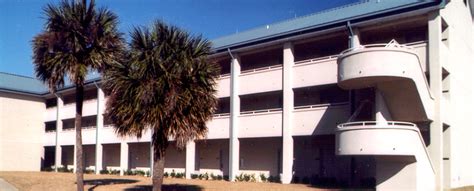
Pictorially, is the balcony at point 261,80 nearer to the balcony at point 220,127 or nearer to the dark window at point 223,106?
the balcony at point 220,127

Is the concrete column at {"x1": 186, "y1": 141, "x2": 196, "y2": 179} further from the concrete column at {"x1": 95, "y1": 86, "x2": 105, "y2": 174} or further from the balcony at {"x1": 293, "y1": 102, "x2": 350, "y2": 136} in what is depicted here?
the concrete column at {"x1": 95, "y1": 86, "x2": 105, "y2": 174}

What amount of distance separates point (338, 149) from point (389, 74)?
404cm

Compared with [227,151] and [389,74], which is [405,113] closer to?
[389,74]

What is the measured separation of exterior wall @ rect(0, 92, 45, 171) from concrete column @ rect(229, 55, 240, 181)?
28.1 metres

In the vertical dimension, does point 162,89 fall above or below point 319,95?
below

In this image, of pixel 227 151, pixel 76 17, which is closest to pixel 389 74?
pixel 76 17

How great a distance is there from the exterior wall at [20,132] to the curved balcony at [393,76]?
3962 cm

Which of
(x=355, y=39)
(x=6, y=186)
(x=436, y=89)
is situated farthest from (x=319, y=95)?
(x=6, y=186)

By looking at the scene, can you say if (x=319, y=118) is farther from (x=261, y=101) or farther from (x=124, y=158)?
(x=124, y=158)

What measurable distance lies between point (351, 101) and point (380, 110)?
17.1 ft

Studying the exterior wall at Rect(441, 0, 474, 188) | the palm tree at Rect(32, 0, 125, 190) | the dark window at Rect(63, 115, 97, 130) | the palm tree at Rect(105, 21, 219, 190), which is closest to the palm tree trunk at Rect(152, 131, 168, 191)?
the palm tree at Rect(105, 21, 219, 190)

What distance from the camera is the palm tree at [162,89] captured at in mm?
19047

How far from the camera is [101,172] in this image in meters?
44.4

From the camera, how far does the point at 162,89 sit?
62.6ft
